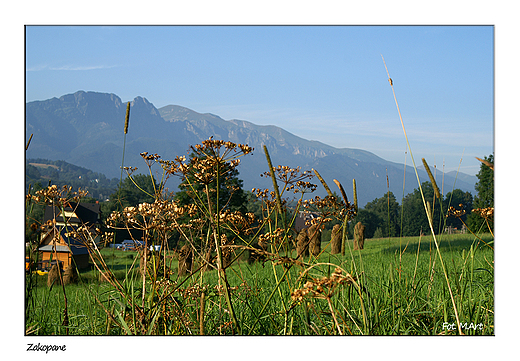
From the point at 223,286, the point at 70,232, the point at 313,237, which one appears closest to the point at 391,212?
the point at 313,237

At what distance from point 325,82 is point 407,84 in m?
0.86

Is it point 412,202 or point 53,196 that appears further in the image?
point 412,202

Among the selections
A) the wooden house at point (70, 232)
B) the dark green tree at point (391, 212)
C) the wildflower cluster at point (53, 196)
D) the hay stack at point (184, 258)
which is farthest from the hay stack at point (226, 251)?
the wildflower cluster at point (53, 196)

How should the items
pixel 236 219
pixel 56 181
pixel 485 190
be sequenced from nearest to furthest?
pixel 236 219
pixel 56 181
pixel 485 190

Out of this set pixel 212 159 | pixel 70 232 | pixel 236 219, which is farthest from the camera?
pixel 236 219

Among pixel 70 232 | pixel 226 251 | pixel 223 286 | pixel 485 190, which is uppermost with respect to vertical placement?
pixel 485 190

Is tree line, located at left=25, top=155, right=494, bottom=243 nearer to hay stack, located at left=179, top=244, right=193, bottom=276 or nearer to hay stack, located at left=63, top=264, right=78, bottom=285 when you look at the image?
hay stack, located at left=179, top=244, right=193, bottom=276

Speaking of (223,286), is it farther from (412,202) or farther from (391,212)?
(412,202)

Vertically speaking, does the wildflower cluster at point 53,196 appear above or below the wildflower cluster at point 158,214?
above

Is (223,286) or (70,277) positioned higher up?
(223,286)

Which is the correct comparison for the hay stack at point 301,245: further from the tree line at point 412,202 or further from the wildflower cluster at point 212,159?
the wildflower cluster at point 212,159

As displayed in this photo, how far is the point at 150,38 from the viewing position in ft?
9.33
